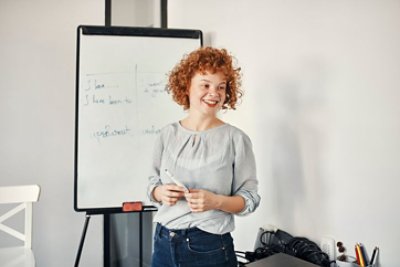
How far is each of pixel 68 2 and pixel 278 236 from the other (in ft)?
5.37

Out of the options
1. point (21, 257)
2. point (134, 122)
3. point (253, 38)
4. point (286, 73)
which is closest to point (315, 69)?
point (286, 73)

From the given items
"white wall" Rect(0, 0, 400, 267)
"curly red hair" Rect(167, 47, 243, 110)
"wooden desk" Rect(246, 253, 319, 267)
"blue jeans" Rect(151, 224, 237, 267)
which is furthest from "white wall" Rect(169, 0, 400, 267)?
"blue jeans" Rect(151, 224, 237, 267)

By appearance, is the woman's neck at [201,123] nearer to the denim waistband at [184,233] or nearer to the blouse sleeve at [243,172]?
the blouse sleeve at [243,172]

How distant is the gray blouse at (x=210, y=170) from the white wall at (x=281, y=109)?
0.34 m

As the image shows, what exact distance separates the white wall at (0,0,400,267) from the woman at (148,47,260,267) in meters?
0.32

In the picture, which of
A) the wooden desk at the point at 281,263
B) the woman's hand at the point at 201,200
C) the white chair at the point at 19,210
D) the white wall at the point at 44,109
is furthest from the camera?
the white wall at the point at 44,109

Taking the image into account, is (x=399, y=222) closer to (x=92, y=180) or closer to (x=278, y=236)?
(x=278, y=236)

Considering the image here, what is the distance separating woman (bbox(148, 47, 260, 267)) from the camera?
88cm

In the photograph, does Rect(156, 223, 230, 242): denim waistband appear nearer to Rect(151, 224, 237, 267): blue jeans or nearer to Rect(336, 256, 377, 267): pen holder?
Rect(151, 224, 237, 267): blue jeans

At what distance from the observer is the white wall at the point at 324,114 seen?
0.96 m

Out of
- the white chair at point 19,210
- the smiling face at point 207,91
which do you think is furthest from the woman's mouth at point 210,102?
the white chair at point 19,210

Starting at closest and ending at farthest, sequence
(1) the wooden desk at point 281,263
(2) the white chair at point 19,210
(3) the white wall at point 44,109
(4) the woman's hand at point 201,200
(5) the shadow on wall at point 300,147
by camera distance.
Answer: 1. (4) the woman's hand at point 201,200
2. (1) the wooden desk at point 281,263
3. (5) the shadow on wall at point 300,147
4. (2) the white chair at point 19,210
5. (3) the white wall at point 44,109

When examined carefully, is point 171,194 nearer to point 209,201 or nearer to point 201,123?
point 209,201

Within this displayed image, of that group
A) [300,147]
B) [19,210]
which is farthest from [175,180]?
Answer: [19,210]
